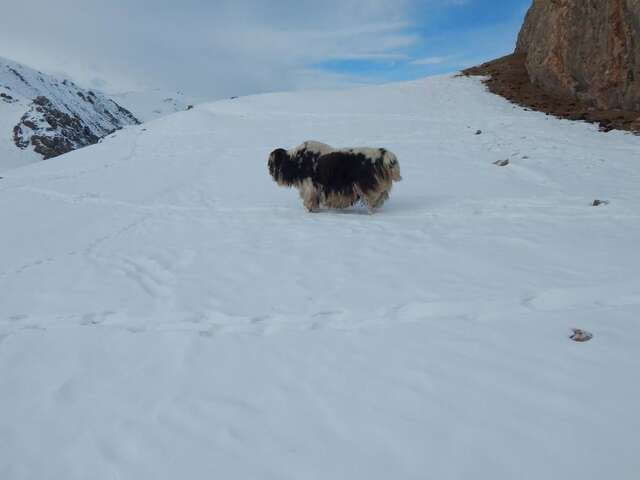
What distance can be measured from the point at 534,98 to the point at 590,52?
9.95ft

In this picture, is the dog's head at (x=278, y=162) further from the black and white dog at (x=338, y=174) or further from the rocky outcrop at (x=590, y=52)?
the rocky outcrop at (x=590, y=52)

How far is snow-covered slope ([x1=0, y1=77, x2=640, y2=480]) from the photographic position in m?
2.46

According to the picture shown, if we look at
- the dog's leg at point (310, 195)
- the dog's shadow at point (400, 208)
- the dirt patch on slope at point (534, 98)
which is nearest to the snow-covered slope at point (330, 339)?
the dog's shadow at point (400, 208)

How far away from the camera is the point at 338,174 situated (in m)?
7.66

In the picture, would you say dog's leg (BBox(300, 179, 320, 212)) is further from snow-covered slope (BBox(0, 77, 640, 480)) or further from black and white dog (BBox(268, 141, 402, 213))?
snow-covered slope (BBox(0, 77, 640, 480))

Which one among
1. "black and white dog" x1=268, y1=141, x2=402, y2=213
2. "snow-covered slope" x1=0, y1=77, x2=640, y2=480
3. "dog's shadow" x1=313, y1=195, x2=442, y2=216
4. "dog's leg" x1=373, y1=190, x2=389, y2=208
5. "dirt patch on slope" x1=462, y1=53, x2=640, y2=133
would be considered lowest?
"snow-covered slope" x1=0, y1=77, x2=640, y2=480

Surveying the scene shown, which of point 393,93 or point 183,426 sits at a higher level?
point 393,93

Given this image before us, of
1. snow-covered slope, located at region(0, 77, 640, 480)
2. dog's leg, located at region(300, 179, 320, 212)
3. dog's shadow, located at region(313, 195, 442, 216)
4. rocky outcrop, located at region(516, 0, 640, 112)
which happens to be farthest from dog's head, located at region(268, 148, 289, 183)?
rocky outcrop, located at region(516, 0, 640, 112)

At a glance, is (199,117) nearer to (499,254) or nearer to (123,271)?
(123,271)

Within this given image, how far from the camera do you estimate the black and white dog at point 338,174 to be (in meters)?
7.52

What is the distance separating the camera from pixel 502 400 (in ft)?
9.05

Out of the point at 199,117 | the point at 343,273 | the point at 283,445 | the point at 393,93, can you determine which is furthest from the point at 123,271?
the point at 393,93

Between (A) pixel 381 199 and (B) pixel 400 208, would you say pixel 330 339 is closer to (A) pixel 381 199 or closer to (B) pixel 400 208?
(A) pixel 381 199

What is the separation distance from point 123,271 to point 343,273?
2.76 metres
